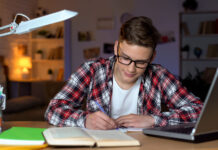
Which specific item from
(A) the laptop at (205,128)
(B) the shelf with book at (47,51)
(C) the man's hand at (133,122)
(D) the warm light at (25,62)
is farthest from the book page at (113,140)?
(D) the warm light at (25,62)

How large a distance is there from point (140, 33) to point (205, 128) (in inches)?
24.3

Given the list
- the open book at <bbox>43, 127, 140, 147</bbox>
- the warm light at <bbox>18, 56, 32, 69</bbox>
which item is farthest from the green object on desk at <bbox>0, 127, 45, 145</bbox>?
the warm light at <bbox>18, 56, 32, 69</bbox>

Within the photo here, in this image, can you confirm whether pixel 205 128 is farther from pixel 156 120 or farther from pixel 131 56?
pixel 131 56

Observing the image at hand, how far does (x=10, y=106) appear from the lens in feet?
10.6

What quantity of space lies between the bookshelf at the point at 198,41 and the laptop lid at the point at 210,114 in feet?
14.7

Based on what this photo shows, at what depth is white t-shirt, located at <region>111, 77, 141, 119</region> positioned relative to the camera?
5.20 ft

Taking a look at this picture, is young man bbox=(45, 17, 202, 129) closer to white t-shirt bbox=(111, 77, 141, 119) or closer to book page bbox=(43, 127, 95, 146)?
white t-shirt bbox=(111, 77, 141, 119)

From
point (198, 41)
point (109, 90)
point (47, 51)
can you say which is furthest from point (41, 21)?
point (47, 51)

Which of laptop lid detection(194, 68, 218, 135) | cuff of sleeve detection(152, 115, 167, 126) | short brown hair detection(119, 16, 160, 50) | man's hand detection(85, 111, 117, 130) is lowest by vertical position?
cuff of sleeve detection(152, 115, 167, 126)

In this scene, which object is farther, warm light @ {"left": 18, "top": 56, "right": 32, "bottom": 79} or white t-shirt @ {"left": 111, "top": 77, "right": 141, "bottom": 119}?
warm light @ {"left": 18, "top": 56, "right": 32, "bottom": 79}

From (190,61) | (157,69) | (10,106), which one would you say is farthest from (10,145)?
(190,61)

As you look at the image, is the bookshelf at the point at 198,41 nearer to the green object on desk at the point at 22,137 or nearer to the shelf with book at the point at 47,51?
the shelf with book at the point at 47,51

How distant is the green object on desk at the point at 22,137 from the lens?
2.83ft

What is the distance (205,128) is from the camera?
89 centimetres
